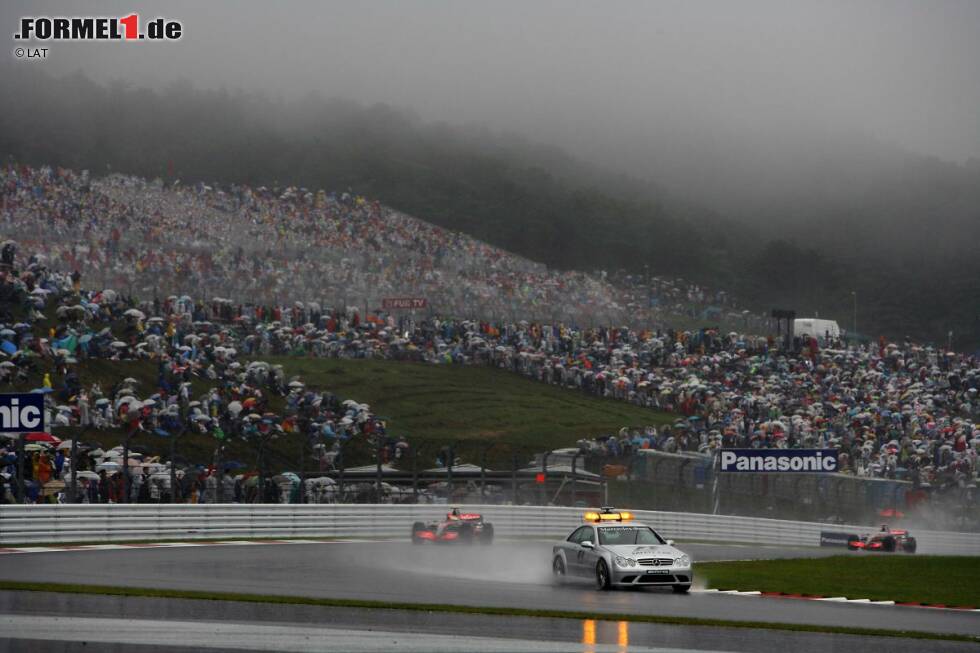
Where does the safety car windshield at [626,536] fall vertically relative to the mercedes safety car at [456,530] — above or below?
above

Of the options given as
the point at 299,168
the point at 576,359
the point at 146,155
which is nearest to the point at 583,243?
the point at 299,168

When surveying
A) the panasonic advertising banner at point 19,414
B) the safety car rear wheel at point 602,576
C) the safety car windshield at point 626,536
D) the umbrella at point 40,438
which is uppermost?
the panasonic advertising banner at point 19,414

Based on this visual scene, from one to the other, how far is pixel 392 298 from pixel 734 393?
1586cm

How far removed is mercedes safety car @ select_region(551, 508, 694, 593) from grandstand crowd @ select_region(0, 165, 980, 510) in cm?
1283

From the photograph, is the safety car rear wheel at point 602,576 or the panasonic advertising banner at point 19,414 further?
the panasonic advertising banner at point 19,414

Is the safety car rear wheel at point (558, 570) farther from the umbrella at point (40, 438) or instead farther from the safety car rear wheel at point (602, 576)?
the umbrella at point (40, 438)

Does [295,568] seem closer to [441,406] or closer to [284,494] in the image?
[284,494]

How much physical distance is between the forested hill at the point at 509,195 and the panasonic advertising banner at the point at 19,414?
2171 inches

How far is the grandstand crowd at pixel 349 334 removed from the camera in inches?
1663

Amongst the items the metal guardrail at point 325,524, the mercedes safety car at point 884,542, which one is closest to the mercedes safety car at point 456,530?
the metal guardrail at point 325,524

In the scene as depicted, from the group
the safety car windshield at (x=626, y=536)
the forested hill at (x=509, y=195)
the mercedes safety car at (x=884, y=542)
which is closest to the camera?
the safety car windshield at (x=626, y=536)

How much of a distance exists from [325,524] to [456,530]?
13.0ft

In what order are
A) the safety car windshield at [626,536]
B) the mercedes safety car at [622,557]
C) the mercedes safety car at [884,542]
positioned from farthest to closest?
the mercedes safety car at [884,542], the safety car windshield at [626,536], the mercedes safety car at [622,557]

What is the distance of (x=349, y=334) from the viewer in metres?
59.5
